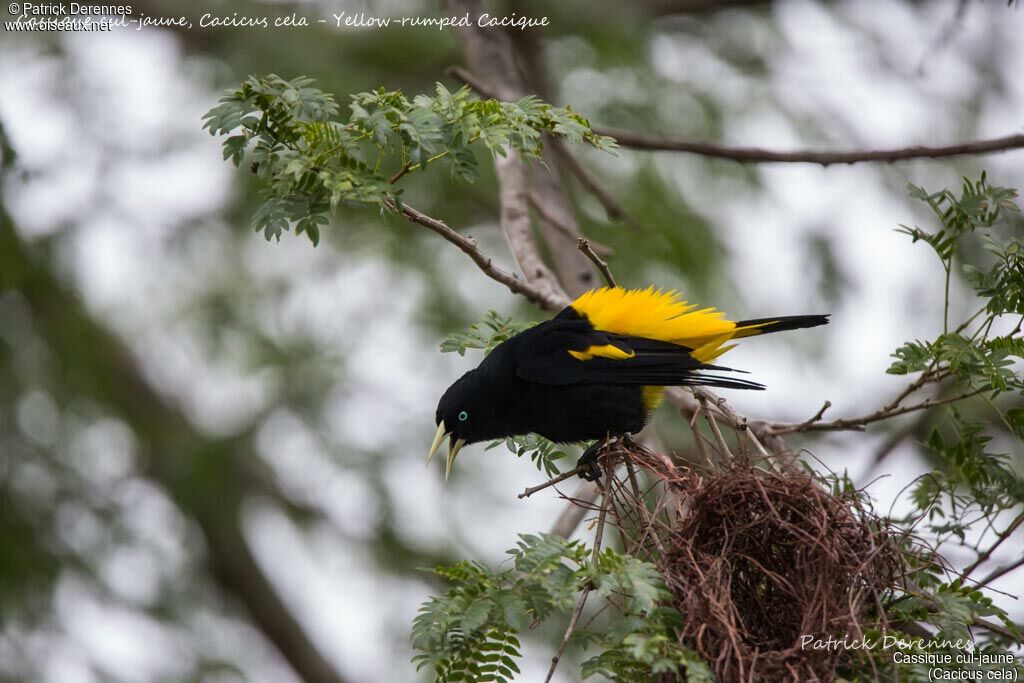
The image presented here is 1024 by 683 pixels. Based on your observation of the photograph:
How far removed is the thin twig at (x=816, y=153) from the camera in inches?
158

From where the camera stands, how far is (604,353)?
11.8 feet

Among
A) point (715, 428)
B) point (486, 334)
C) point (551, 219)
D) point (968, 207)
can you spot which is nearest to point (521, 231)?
point (551, 219)

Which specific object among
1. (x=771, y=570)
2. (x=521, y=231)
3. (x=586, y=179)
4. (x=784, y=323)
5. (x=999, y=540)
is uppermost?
(x=586, y=179)

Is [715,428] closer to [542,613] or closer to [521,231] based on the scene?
[542,613]

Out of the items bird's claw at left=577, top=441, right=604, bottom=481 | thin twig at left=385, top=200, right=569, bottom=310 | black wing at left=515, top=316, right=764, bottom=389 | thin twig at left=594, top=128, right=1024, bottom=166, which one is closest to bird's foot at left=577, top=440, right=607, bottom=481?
bird's claw at left=577, top=441, right=604, bottom=481

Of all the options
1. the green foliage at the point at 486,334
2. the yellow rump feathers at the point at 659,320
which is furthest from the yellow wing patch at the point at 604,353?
the green foliage at the point at 486,334

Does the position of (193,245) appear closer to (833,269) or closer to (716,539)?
(833,269)

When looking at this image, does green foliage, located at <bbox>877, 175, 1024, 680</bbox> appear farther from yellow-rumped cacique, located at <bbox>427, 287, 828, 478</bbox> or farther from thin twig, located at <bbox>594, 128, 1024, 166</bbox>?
thin twig, located at <bbox>594, 128, 1024, 166</bbox>

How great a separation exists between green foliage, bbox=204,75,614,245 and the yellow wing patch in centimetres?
99

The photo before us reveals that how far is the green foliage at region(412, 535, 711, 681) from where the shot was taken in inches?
92.5

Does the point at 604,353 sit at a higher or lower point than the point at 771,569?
higher

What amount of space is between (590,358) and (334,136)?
1.33m

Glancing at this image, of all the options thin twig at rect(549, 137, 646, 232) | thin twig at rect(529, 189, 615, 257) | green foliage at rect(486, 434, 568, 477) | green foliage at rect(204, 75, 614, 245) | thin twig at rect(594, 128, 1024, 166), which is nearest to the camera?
green foliage at rect(204, 75, 614, 245)

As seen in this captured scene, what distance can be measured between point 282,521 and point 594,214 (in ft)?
11.6
